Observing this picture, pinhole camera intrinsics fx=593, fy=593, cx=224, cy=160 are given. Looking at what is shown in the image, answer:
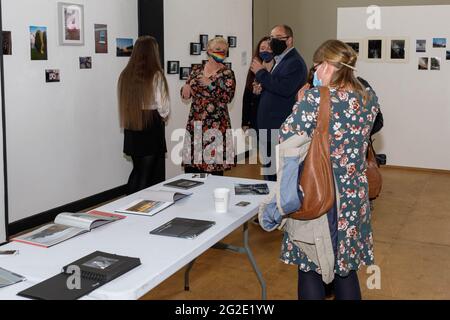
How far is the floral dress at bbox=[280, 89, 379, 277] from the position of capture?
2303mm

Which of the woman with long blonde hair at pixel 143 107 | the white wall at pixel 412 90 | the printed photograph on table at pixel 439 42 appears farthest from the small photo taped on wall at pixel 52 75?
the printed photograph on table at pixel 439 42

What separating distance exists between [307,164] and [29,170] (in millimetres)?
3249

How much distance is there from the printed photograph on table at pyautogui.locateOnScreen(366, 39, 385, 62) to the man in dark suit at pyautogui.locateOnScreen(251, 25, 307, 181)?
3199 millimetres

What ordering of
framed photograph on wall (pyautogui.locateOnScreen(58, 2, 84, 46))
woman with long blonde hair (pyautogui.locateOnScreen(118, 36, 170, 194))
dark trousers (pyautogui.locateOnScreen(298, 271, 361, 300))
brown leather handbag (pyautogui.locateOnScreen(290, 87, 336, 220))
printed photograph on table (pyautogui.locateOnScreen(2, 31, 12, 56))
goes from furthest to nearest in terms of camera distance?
framed photograph on wall (pyautogui.locateOnScreen(58, 2, 84, 46))
woman with long blonde hair (pyautogui.locateOnScreen(118, 36, 170, 194))
printed photograph on table (pyautogui.locateOnScreen(2, 31, 12, 56))
dark trousers (pyautogui.locateOnScreen(298, 271, 361, 300))
brown leather handbag (pyautogui.locateOnScreen(290, 87, 336, 220))

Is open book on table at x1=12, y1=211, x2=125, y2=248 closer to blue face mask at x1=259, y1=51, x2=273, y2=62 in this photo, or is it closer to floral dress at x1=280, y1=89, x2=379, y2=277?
floral dress at x1=280, y1=89, x2=379, y2=277

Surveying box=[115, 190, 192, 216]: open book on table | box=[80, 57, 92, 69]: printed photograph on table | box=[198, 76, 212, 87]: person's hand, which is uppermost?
box=[80, 57, 92, 69]: printed photograph on table

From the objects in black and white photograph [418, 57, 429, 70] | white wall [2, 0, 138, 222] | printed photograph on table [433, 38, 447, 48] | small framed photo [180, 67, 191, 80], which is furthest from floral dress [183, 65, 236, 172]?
printed photograph on table [433, 38, 447, 48]

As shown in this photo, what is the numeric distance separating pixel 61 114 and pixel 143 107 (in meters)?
0.94

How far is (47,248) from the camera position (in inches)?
93.0

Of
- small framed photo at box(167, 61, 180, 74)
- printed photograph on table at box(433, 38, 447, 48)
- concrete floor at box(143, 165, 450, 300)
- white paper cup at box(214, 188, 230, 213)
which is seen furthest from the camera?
printed photograph on table at box(433, 38, 447, 48)

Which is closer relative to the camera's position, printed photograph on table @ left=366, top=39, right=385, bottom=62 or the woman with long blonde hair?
the woman with long blonde hair

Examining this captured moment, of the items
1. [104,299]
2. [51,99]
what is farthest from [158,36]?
[104,299]

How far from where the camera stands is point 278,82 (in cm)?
465

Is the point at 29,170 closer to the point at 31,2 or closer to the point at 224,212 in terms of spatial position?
the point at 31,2
